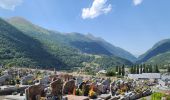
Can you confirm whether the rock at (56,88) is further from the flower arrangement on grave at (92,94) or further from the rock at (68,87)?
the flower arrangement on grave at (92,94)

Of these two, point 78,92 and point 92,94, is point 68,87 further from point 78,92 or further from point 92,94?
point 92,94

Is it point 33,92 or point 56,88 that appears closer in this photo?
point 33,92

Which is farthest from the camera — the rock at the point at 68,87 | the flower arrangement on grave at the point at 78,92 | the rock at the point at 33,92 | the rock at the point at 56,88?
the flower arrangement on grave at the point at 78,92

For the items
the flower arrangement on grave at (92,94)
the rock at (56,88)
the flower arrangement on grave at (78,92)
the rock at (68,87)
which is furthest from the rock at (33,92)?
the flower arrangement on grave at (92,94)

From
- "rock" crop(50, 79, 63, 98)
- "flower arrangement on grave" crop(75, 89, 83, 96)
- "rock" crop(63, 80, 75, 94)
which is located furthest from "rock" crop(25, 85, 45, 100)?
"flower arrangement on grave" crop(75, 89, 83, 96)

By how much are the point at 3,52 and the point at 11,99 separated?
116 metres

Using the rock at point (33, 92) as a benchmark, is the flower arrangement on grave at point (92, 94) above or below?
below

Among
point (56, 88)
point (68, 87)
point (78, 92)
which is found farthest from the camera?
point (78, 92)

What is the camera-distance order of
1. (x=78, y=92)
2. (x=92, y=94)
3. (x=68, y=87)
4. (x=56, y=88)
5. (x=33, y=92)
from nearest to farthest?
(x=33, y=92), (x=56, y=88), (x=68, y=87), (x=78, y=92), (x=92, y=94)

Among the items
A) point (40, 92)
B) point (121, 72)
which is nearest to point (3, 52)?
point (121, 72)

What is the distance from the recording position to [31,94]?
27.0 meters

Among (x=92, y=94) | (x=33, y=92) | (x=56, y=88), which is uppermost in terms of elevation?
(x=56, y=88)

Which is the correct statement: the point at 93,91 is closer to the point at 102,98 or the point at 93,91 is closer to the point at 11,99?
the point at 102,98

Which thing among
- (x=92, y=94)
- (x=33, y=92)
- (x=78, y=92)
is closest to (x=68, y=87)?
(x=78, y=92)
